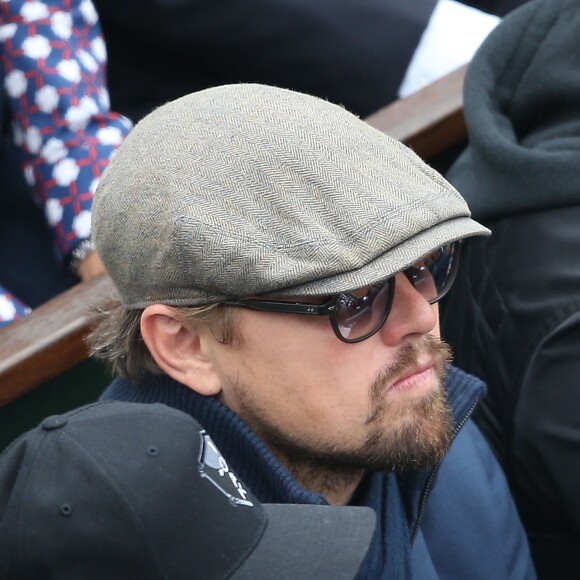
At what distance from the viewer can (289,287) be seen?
1151 millimetres

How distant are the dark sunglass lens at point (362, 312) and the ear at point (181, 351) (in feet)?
0.58

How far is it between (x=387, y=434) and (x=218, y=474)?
29 cm

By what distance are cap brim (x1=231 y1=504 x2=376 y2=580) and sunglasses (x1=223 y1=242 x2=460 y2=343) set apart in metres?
0.23

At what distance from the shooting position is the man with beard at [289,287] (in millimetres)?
1143

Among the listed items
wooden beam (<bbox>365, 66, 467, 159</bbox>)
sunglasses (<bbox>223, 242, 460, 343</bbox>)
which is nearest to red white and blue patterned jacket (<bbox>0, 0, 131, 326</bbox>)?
wooden beam (<bbox>365, 66, 467, 159</bbox>)

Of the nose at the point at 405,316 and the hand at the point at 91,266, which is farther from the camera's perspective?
the hand at the point at 91,266

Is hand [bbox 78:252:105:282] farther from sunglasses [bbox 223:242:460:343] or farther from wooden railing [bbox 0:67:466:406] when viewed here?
sunglasses [bbox 223:242:460:343]

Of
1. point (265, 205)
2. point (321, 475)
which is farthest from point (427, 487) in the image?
point (265, 205)

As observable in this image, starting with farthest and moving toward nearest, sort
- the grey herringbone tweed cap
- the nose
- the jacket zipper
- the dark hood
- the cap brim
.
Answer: the dark hood
the jacket zipper
the nose
the grey herringbone tweed cap
the cap brim

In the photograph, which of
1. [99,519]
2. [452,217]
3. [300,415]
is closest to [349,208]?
[452,217]

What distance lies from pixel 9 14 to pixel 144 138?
0.89 metres

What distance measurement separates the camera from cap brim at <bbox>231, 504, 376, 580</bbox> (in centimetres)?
100

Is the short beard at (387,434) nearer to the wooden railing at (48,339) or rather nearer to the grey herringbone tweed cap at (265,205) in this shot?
the grey herringbone tweed cap at (265,205)

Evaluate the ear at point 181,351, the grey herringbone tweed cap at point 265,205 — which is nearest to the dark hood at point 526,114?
the grey herringbone tweed cap at point 265,205
